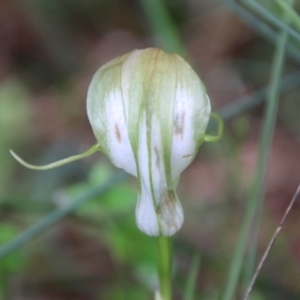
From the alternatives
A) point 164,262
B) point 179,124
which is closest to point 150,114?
point 179,124

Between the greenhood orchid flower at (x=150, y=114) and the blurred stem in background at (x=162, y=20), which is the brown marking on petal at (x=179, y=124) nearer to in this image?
the greenhood orchid flower at (x=150, y=114)

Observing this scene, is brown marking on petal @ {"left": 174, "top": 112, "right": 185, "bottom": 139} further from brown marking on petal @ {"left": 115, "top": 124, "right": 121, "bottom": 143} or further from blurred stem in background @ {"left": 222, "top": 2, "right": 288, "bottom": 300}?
blurred stem in background @ {"left": 222, "top": 2, "right": 288, "bottom": 300}

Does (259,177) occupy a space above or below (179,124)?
below

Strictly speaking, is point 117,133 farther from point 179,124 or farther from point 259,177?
point 259,177

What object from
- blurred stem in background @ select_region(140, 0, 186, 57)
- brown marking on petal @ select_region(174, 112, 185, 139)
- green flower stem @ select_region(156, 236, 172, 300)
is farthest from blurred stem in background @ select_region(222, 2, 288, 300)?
blurred stem in background @ select_region(140, 0, 186, 57)

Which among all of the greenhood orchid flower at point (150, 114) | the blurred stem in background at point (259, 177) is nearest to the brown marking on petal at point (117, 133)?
the greenhood orchid flower at point (150, 114)

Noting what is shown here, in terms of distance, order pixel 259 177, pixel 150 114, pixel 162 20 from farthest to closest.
Answer: pixel 162 20 → pixel 259 177 → pixel 150 114

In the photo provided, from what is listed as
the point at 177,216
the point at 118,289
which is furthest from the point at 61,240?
the point at 177,216
